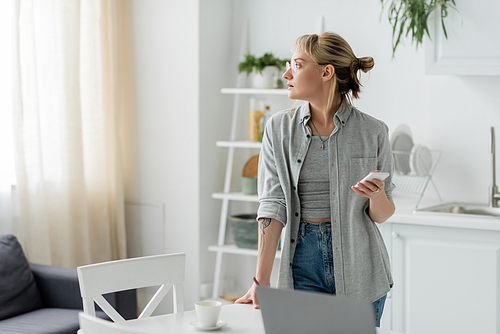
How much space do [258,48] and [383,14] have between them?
76 centimetres

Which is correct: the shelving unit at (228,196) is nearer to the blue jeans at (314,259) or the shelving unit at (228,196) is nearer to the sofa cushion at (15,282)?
the sofa cushion at (15,282)

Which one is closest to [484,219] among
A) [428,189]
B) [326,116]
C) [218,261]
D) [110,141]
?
[428,189]

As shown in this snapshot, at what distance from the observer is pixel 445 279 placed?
2.45 metres

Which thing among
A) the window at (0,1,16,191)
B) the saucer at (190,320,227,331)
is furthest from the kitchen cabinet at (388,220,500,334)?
the window at (0,1,16,191)

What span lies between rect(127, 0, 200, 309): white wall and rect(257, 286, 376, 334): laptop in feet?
7.00

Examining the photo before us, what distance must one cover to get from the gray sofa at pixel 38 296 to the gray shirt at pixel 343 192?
125 centimetres

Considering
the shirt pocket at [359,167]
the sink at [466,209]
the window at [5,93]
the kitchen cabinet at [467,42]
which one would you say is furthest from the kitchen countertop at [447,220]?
the window at [5,93]

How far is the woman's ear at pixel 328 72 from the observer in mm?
1629

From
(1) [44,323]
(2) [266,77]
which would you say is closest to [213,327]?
(1) [44,323]

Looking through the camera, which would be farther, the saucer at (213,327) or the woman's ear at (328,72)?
the woman's ear at (328,72)

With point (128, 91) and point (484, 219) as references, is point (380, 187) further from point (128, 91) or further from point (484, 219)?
point (128, 91)

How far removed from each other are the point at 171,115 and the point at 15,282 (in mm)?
1248

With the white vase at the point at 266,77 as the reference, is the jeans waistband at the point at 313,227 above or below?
below

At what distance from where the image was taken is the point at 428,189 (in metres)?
2.97
